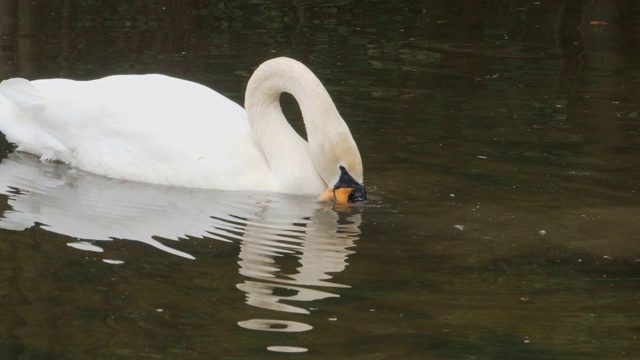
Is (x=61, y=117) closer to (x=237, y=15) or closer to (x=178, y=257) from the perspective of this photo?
(x=178, y=257)

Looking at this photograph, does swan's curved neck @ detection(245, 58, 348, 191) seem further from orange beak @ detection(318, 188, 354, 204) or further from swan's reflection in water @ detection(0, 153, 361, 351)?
swan's reflection in water @ detection(0, 153, 361, 351)

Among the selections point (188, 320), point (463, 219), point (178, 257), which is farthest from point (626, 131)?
point (188, 320)

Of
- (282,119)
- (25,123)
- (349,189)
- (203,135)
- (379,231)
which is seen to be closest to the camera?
(379,231)

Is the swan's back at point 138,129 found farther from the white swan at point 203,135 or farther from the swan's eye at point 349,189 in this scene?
the swan's eye at point 349,189

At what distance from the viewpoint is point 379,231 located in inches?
298

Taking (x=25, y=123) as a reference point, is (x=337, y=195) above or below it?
below

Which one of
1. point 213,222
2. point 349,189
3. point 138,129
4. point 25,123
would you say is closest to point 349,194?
point 349,189

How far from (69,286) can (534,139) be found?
178 inches

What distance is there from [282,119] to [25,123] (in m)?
2.04

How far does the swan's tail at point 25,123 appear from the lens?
9.27 meters


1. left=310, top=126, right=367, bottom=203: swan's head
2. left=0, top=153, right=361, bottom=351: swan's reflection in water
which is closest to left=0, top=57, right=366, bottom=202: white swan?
left=310, top=126, right=367, bottom=203: swan's head

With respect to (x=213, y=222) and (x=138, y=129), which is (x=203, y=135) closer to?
(x=138, y=129)

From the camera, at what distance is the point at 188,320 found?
231 inches

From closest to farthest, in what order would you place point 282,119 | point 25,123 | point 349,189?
point 349,189 → point 282,119 → point 25,123
